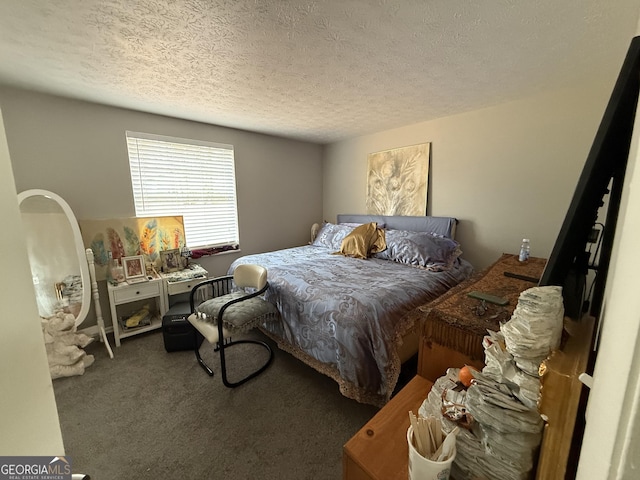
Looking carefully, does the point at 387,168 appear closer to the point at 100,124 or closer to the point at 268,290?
the point at 268,290

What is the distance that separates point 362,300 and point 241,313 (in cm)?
97

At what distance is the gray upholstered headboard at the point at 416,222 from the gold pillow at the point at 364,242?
1.11 ft

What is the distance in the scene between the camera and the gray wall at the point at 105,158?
7.06 feet

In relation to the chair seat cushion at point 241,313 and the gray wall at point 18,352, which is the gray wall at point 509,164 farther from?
the gray wall at point 18,352

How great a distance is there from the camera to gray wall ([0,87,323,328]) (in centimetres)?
215

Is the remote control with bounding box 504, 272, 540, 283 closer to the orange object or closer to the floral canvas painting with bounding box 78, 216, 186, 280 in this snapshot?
the orange object

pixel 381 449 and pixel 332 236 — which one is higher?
pixel 332 236

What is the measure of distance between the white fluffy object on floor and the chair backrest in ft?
4.49

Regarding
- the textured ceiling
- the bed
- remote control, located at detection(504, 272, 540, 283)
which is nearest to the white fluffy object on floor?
the bed

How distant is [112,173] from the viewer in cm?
257

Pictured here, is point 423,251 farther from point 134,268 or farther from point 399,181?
point 134,268

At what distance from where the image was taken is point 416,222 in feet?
10.5

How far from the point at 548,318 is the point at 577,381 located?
12cm

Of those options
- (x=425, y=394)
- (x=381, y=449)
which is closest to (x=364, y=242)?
(x=425, y=394)
